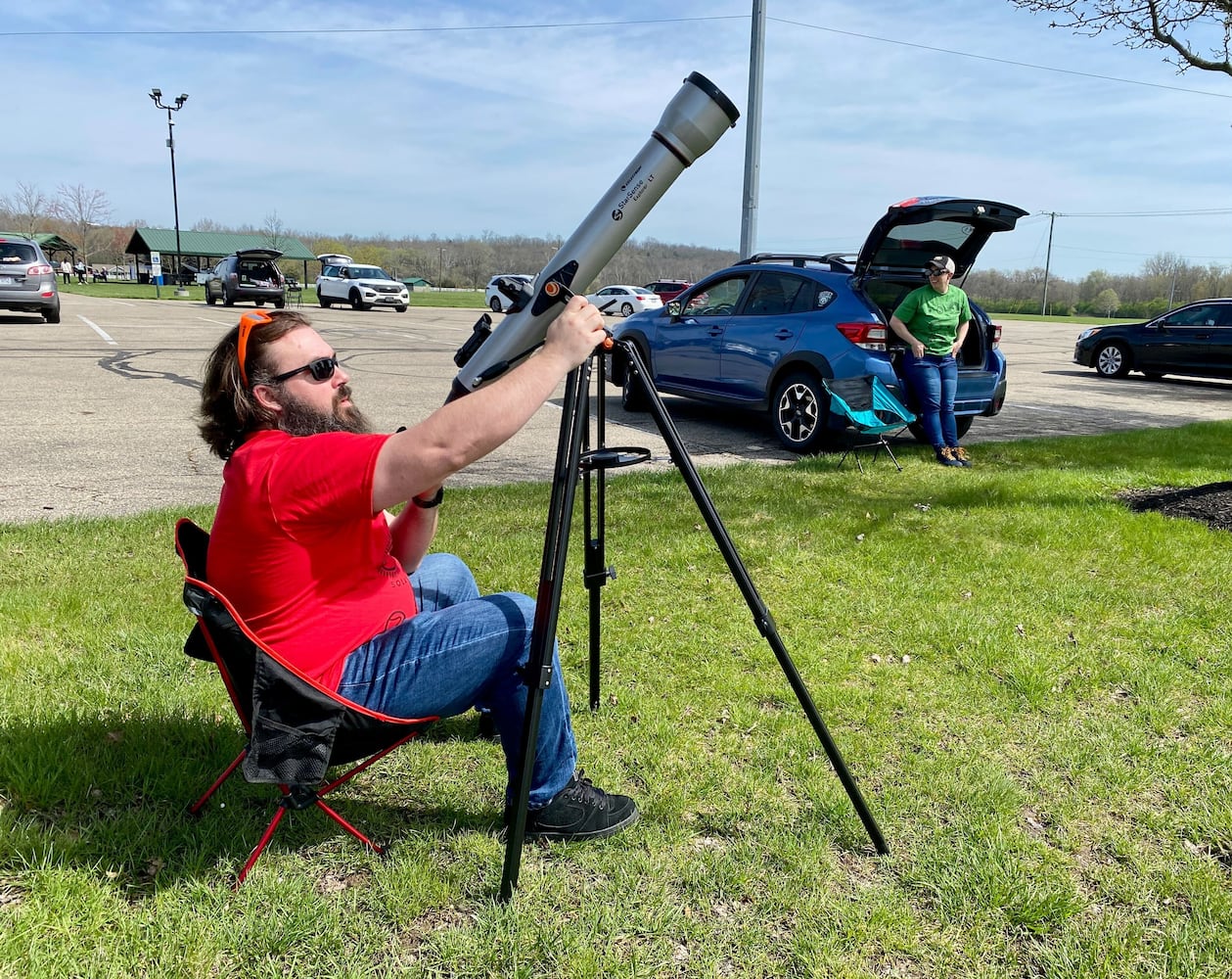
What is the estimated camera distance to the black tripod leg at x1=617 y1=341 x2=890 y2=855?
7.42 ft

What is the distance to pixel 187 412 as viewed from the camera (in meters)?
9.23

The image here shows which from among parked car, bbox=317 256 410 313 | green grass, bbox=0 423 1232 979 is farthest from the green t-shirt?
parked car, bbox=317 256 410 313

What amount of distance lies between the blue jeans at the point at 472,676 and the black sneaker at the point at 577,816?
37 millimetres

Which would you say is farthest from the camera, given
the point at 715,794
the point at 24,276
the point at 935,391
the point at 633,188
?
the point at 24,276

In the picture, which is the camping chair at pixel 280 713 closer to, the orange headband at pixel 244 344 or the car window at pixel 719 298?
the orange headband at pixel 244 344

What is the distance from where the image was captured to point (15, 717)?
2.91 metres

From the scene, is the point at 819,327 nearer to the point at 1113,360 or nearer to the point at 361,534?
the point at 361,534

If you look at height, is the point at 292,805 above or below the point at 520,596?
below

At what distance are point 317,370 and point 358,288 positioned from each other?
3154cm

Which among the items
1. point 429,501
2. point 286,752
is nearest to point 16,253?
point 429,501

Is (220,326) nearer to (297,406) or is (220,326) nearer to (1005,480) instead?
(1005,480)

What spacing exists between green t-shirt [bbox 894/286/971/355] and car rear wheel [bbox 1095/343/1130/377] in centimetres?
1117

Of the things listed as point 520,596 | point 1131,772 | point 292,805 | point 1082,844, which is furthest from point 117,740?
point 1131,772

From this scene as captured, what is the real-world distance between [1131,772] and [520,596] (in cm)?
213
